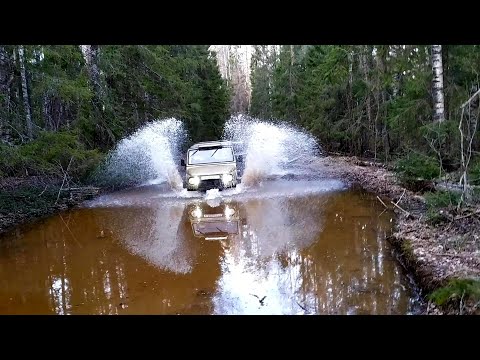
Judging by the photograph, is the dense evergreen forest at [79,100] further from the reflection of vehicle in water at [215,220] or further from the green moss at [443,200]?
the green moss at [443,200]

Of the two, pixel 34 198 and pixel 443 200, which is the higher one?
pixel 34 198

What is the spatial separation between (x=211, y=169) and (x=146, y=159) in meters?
8.46

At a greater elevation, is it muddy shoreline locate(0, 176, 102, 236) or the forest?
the forest

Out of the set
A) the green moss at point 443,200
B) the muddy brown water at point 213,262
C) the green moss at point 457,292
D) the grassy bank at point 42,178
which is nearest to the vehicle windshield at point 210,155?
the muddy brown water at point 213,262

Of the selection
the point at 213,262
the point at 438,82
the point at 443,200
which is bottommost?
the point at 213,262

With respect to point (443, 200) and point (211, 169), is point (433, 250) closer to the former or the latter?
point (443, 200)

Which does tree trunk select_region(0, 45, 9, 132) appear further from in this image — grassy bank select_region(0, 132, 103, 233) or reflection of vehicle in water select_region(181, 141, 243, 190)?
reflection of vehicle in water select_region(181, 141, 243, 190)

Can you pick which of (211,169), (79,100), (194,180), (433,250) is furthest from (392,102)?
(79,100)

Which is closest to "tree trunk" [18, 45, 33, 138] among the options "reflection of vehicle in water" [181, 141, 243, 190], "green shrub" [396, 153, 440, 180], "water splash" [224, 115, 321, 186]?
"reflection of vehicle in water" [181, 141, 243, 190]

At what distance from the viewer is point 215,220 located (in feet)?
32.7

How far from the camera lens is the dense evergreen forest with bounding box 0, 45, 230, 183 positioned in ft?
39.5

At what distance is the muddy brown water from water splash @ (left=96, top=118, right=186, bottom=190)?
576cm
